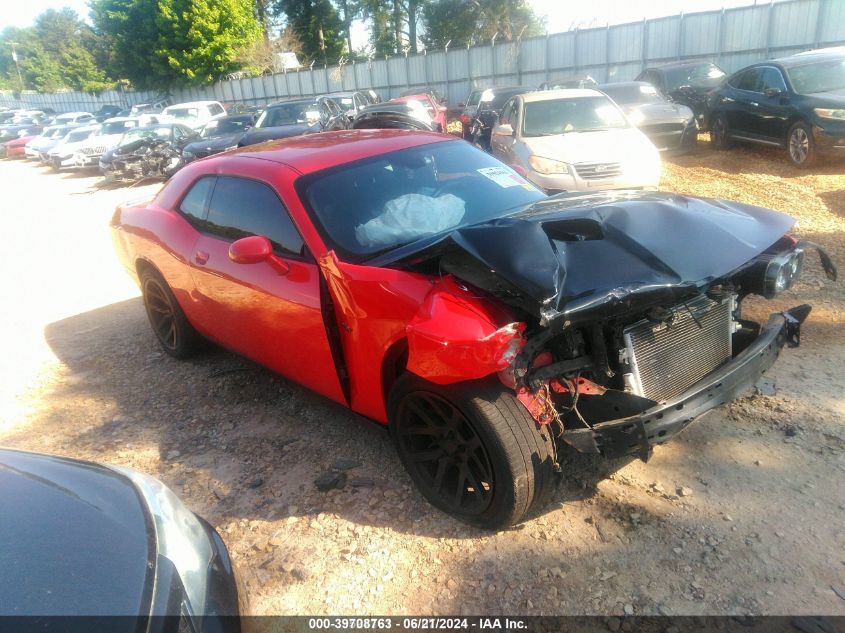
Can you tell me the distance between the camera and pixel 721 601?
7.79 ft

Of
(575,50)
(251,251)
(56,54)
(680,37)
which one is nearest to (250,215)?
(251,251)

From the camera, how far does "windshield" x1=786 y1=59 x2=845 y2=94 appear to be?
9.77 m

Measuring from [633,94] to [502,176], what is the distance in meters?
10.1

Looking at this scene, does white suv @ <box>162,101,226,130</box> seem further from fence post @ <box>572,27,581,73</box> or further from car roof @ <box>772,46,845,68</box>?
car roof @ <box>772,46,845,68</box>

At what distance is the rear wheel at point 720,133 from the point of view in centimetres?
1181

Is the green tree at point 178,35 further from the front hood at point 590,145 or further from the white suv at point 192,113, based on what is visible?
the front hood at point 590,145

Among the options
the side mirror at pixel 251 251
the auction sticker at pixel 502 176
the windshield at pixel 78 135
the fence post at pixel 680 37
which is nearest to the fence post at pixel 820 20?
the fence post at pixel 680 37

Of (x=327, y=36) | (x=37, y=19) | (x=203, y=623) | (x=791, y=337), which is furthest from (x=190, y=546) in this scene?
(x=37, y=19)

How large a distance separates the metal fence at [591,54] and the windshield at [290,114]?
12.7 m

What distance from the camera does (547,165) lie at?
7820 mm

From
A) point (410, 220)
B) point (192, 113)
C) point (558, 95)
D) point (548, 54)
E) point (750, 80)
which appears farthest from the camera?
point (548, 54)

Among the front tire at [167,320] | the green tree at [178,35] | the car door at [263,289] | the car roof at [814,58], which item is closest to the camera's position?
the car door at [263,289]

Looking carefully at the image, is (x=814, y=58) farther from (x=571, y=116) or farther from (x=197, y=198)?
(x=197, y=198)

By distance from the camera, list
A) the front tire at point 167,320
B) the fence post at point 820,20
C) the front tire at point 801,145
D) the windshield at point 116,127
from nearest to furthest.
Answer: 1. the front tire at point 167,320
2. the front tire at point 801,145
3. the fence post at point 820,20
4. the windshield at point 116,127
